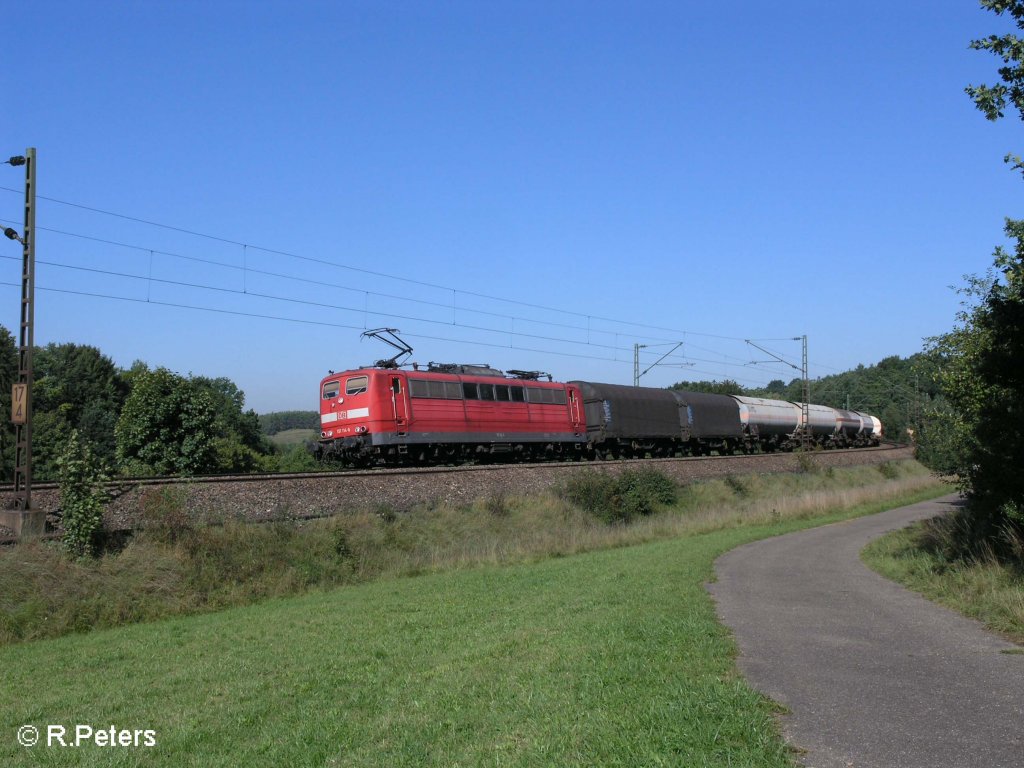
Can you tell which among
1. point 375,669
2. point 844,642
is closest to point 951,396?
point 844,642

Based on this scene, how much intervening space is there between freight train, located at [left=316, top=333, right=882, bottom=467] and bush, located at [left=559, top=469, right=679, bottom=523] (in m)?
4.33

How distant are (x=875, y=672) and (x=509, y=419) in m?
26.5

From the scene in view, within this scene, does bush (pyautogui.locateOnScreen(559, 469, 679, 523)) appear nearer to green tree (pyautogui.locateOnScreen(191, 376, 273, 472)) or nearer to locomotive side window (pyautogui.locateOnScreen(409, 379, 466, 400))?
locomotive side window (pyautogui.locateOnScreen(409, 379, 466, 400))

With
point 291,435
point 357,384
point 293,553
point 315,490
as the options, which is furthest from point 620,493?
point 291,435

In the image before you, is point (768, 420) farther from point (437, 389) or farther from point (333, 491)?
point (333, 491)

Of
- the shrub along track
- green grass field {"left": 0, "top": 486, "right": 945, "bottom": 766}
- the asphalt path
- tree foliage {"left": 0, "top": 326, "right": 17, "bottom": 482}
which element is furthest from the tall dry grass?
tree foliage {"left": 0, "top": 326, "right": 17, "bottom": 482}

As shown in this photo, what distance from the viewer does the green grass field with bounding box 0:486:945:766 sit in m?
5.75

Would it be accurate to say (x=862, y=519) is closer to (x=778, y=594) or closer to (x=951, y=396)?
(x=951, y=396)

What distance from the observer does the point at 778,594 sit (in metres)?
11.6

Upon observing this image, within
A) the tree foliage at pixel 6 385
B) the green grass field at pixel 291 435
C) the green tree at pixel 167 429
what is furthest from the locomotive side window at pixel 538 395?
the green grass field at pixel 291 435

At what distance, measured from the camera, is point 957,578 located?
11.8 m

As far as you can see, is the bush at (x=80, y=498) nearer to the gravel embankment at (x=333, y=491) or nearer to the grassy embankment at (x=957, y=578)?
the gravel embankment at (x=333, y=491)

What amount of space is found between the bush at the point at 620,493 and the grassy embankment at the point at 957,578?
1239cm

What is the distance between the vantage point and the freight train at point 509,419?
2834 cm
